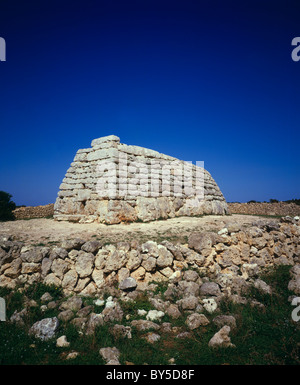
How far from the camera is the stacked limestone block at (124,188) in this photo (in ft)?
38.2

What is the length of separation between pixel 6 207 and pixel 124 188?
794 centimetres

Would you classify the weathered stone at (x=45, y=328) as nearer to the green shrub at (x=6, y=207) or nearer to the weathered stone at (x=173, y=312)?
the weathered stone at (x=173, y=312)

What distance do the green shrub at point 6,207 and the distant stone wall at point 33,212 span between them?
1.60 feet

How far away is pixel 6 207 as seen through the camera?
14.3m

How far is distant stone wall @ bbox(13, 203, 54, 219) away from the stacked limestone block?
2.62m

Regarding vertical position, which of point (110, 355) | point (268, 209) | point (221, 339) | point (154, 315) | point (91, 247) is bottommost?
point (110, 355)

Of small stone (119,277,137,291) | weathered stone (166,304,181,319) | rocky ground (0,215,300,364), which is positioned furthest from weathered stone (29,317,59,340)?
weathered stone (166,304,181,319)

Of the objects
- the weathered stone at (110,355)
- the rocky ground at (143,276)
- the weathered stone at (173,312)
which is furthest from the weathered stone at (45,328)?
the weathered stone at (173,312)

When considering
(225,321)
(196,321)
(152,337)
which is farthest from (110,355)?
(225,321)

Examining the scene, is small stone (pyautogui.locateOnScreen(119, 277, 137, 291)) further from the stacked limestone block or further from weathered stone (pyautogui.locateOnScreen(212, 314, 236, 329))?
the stacked limestone block

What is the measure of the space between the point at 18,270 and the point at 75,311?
2.07 m

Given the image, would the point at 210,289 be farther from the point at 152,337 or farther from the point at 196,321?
the point at 152,337

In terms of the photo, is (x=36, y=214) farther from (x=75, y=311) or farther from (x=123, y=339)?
(x=123, y=339)
